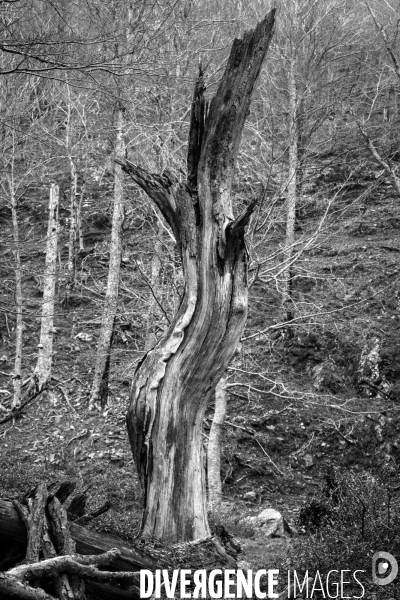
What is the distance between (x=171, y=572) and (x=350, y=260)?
13550mm

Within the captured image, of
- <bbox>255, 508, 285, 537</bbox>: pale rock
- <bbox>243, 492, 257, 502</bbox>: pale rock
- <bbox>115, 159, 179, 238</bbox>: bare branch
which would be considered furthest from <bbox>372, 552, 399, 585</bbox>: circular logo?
<bbox>243, 492, 257, 502</bbox>: pale rock

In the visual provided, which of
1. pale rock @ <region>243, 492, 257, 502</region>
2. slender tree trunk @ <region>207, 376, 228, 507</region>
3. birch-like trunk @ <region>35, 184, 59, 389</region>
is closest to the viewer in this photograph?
slender tree trunk @ <region>207, 376, 228, 507</region>

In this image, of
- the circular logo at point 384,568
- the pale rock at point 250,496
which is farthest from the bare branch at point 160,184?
the pale rock at point 250,496

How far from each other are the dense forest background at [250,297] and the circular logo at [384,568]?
189 cm

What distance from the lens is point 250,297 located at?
1218cm

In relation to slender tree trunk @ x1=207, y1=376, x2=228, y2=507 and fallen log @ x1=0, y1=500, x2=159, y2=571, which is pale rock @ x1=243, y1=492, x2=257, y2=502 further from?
fallen log @ x1=0, y1=500, x2=159, y2=571

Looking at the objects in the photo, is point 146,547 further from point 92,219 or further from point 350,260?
point 92,219

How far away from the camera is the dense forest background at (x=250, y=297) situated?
10.9 meters

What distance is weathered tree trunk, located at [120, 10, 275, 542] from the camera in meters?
5.59

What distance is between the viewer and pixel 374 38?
2233 cm

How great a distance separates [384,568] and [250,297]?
7.60 m

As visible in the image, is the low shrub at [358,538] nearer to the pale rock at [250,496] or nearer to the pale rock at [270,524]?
the pale rock at [270,524]

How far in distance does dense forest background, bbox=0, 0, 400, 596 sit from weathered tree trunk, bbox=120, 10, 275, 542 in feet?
3.57

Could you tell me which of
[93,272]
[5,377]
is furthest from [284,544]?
[93,272]
